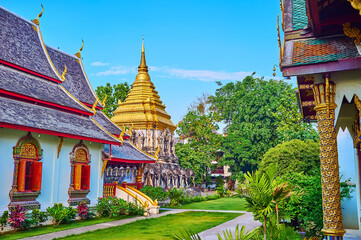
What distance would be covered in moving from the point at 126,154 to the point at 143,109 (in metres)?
11.6

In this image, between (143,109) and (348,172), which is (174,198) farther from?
(348,172)

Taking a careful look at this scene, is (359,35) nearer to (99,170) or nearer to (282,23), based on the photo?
(282,23)

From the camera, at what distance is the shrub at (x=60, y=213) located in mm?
12531

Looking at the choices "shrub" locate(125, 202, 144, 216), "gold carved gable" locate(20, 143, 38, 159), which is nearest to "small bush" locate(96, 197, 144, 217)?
"shrub" locate(125, 202, 144, 216)

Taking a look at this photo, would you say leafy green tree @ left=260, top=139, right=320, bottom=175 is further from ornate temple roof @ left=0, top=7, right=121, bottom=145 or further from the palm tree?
the palm tree

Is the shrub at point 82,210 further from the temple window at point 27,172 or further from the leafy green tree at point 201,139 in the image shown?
the leafy green tree at point 201,139

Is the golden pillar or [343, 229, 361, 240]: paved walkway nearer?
the golden pillar

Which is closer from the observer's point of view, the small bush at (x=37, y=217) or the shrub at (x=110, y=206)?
the small bush at (x=37, y=217)

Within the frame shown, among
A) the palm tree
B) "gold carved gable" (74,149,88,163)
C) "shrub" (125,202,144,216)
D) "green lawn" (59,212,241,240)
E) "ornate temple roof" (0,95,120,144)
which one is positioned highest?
"ornate temple roof" (0,95,120,144)

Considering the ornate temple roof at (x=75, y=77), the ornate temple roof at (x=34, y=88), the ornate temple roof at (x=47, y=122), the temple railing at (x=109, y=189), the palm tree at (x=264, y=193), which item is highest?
the ornate temple roof at (x=75, y=77)

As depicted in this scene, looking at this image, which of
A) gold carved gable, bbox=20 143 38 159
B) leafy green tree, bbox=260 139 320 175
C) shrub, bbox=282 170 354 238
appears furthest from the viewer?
leafy green tree, bbox=260 139 320 175

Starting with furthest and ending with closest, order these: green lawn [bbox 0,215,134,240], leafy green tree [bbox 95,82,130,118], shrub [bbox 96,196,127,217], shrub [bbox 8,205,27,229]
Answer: leafy green tree [bbox 95,82,130,118] → shrub [bbox 96,196,127,217] → shrub [bbox 8,205,27,229] → green lawn [bbox 0,215,134,240]

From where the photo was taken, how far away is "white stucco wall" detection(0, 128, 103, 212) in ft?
38.3

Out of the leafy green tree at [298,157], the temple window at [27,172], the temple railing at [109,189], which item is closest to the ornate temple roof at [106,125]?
the temple railing at [109,189]
